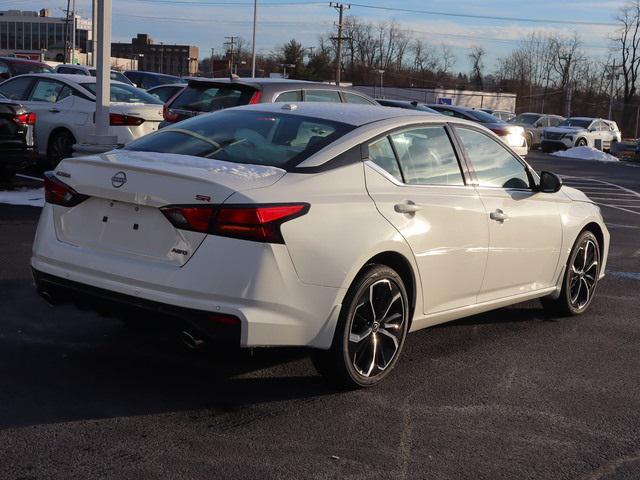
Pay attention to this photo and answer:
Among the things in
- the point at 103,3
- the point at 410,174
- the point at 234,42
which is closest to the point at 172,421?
the point at 410,174

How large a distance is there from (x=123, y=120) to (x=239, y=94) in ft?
8.33

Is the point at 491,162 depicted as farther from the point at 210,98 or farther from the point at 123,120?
the point at 123,120

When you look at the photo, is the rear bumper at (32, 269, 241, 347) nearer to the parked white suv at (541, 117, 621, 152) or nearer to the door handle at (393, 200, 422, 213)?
the door handle at (393, 200, 422, 213)

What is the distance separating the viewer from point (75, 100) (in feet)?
43.7

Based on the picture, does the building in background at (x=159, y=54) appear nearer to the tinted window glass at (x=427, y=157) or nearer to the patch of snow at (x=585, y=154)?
the patch of snow at (x=585, y=154)

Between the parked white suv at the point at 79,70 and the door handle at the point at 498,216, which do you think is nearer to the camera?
the door handle at the point at 498,216

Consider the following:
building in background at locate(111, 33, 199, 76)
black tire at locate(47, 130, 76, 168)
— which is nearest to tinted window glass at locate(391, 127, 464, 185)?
black tire at locate(47, 130, 76, 168)

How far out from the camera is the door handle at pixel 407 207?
16.1 feet

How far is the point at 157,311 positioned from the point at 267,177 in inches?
34.7

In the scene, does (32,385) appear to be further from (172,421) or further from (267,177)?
(267,177)

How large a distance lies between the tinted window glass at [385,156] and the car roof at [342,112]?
0.56ft

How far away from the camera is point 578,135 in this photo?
38.0 m

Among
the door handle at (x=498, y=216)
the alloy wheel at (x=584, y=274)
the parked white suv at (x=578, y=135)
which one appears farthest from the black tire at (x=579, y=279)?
the parked white suv at (x=578, y=135)

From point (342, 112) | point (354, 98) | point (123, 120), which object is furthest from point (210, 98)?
point (342, 112)
